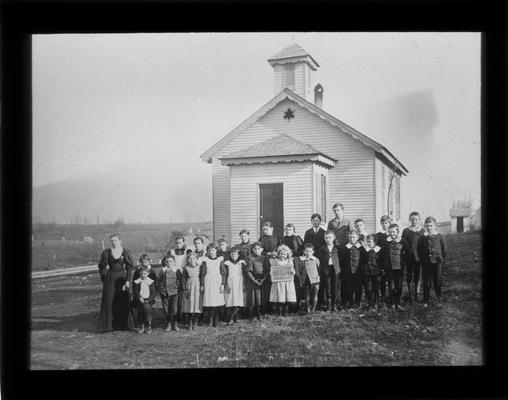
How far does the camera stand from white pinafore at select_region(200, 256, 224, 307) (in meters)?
5.32

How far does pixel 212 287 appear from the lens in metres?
5.33

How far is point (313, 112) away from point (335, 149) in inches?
19.7

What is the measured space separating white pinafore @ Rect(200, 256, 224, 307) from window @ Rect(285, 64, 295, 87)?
221 centimetres

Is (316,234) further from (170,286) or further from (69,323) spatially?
(69,323)

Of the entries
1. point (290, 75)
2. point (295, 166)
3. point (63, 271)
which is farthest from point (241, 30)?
point (63, 271)

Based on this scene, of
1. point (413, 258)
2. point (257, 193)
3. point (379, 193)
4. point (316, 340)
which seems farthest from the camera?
point (257, 193)

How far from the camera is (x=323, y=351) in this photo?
202 inches

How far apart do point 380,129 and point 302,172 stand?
1.00 meters

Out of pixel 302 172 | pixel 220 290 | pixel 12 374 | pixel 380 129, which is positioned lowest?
pixel 12 374

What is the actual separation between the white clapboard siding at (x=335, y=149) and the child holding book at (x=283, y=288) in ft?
2.25

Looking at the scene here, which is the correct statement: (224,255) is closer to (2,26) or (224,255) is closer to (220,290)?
(220,290)

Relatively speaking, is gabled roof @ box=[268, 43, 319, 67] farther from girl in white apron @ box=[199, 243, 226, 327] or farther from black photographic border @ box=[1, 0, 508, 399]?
girl in white apron @ box=[199, 243, 226, 327]

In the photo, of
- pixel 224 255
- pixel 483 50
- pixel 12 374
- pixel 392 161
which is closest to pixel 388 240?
pixel 392 161

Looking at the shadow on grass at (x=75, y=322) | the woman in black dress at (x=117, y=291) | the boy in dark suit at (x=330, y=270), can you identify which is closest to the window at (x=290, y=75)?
the boy in dark suit at (x=330, y=270)
